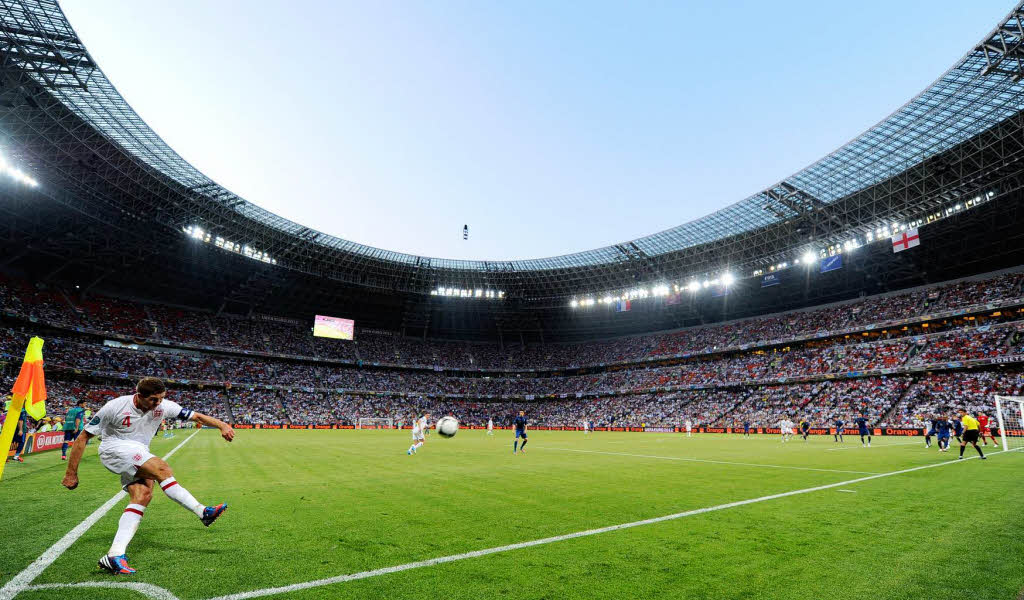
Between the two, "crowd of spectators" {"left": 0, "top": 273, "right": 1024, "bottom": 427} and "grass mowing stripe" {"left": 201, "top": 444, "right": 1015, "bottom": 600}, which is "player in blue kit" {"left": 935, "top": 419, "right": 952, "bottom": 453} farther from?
"crowd of spectators" {"left": 0, "top": 273, "right": 1024, "bottom": 427}

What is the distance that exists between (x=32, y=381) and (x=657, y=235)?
51.3 metres

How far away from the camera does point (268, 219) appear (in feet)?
152

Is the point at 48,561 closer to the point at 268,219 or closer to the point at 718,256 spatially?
the point at 268,219

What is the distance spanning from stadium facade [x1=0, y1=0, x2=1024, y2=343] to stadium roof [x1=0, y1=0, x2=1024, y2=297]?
0.14 metres

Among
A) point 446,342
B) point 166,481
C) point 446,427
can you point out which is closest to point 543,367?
point 446,342

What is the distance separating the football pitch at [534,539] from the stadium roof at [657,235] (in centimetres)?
2474

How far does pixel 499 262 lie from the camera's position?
63969mm

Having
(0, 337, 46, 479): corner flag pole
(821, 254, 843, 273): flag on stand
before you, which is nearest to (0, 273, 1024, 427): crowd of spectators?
(821, 254, 843, 273): flag on stand

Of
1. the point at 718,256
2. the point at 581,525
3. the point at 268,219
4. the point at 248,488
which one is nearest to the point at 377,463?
the point at 248,488

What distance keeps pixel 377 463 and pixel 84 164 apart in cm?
3537

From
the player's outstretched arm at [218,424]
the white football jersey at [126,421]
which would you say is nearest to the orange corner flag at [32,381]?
the white football jersey at [126,421]

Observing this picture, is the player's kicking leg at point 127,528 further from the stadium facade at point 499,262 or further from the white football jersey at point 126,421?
the stadium facade at point 499,262

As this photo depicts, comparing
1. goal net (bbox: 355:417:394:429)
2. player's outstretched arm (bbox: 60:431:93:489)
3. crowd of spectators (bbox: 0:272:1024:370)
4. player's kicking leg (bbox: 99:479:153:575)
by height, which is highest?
crowd of spectators (bbox: 0:272:1024:370)

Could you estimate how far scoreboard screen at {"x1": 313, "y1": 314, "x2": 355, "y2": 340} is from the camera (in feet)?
188
